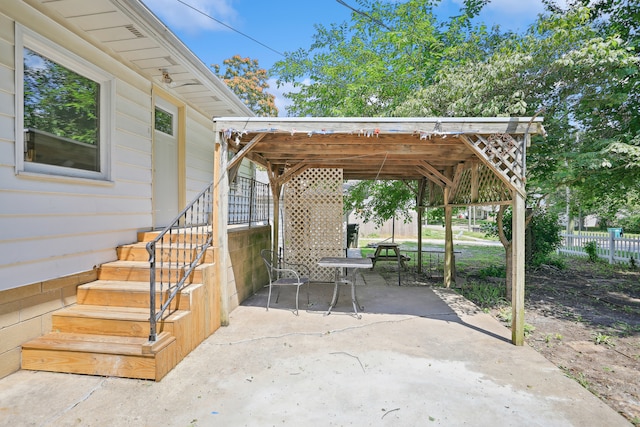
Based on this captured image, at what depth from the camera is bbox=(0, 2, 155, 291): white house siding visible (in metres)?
2.82

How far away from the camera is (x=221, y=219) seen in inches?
166

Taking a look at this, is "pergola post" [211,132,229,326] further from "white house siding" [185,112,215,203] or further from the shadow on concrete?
"white house siding" [185,112,215,203]

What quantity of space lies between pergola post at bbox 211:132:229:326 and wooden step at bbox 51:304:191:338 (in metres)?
0.88

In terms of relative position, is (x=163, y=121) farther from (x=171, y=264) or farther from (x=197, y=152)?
(x=171, y=264)

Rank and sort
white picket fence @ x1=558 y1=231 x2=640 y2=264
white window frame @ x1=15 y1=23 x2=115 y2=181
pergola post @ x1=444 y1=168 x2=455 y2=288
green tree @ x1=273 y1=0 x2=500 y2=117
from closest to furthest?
white window frame @ x1=15 y1=23 x2=115 y2=181, pergola post @ x1=444 y1=168 x2=455 y2=288, green tree @ x1=273 y1=0 x2=500 y2=117, white picket fence @ x1=558 y1=231 x2=640 y2=264

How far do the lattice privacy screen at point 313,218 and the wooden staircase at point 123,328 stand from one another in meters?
3.21

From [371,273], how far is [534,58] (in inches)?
211

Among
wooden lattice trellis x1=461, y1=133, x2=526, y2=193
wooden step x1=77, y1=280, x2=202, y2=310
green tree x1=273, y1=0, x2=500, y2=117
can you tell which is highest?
green tree x1=273, y1=0, x2=500, y2=117

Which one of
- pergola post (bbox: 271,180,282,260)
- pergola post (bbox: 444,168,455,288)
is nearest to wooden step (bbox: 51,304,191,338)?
pergola post (bbox: 271,180,282,260)

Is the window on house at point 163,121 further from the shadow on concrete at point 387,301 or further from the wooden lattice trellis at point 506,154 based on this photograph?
the wooden lattice trellis at point 506,154

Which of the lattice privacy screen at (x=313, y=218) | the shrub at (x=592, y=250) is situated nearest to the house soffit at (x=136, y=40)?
the lattice privacy screen at (x=313, y=218)

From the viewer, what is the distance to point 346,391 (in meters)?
2.75

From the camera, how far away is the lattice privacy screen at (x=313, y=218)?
705 centimetres

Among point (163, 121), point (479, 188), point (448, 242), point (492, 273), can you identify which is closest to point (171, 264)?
point (163, 121)
